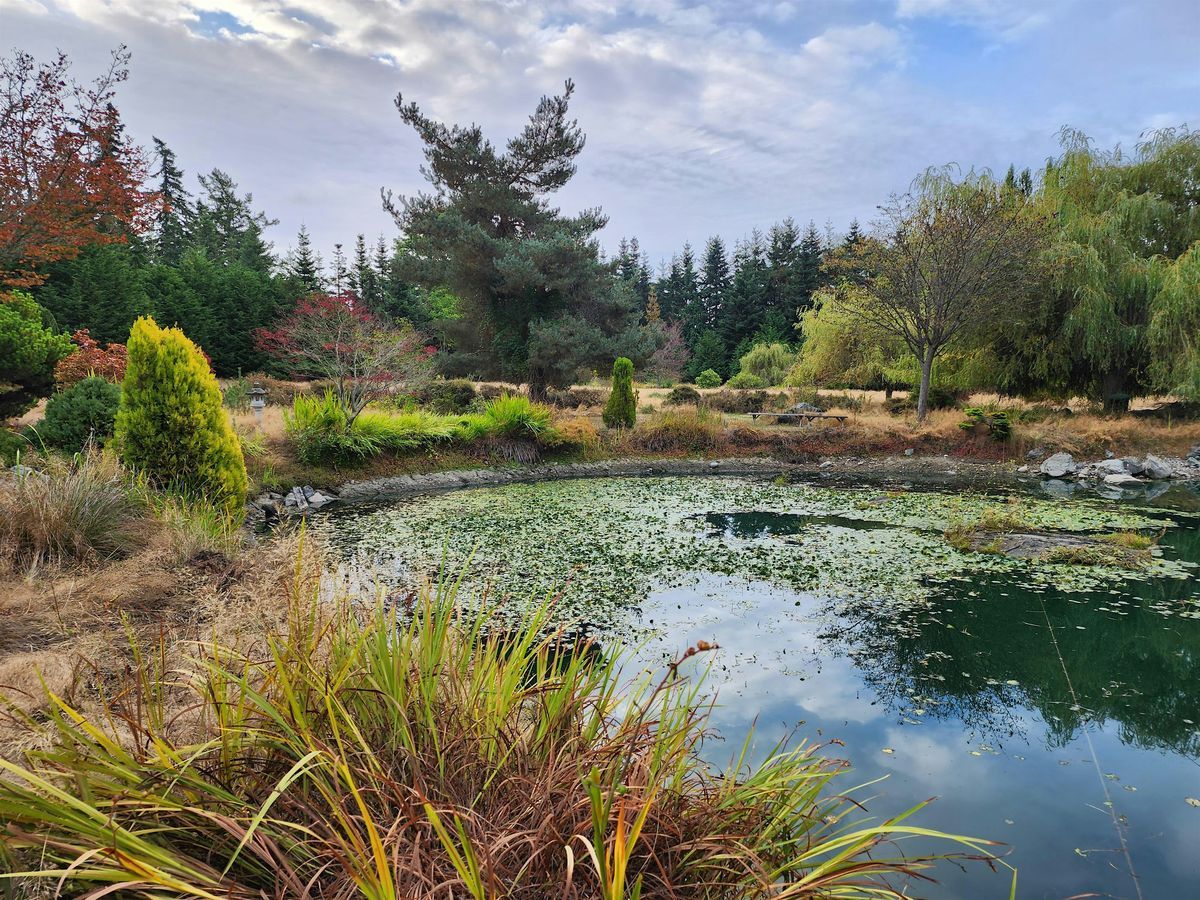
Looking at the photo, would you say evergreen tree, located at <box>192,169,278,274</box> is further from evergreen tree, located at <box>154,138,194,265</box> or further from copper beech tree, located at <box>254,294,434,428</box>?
copper beech tree, located at <box>254,294,434,428</box>

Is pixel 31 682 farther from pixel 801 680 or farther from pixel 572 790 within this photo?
pixel 801 680

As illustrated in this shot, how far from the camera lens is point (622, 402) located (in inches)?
589

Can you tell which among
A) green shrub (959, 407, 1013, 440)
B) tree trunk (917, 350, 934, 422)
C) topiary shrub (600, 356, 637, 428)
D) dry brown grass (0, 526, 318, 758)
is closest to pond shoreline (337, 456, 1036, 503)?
green shrub (959, 407, 1013, 440)

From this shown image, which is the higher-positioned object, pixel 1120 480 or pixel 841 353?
pixel 841 353

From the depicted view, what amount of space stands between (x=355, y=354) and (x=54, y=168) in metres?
4.95

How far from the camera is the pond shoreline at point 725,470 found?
11.0 meters

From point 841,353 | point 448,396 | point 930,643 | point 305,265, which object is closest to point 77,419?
point 930,643

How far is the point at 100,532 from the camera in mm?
4410

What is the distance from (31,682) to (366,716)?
1727 mm

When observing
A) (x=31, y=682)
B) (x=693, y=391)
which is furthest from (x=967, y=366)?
(x=31, y=682)

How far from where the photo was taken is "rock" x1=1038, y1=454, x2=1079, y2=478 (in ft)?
39.5

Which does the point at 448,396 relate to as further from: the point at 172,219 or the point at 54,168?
the point at 172,219

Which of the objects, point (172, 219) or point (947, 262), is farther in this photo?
point (172, 219)

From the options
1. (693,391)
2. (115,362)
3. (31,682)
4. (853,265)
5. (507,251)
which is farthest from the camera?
(693,391)
